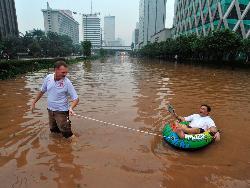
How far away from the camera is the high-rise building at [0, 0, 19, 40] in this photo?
282ft

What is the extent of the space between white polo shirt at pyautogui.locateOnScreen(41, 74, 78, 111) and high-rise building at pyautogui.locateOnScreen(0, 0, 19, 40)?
8270 cm

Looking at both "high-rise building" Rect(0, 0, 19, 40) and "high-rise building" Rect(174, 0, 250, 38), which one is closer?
"high-rise building" Rect(174, 0, 250, 38)

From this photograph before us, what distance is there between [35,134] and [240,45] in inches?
1377

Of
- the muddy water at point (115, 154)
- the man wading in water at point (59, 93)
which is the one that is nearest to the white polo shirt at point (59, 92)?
the man wading in water at point (59, 93)

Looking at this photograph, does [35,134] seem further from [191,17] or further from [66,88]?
[191,17]

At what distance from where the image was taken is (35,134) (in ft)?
27.0

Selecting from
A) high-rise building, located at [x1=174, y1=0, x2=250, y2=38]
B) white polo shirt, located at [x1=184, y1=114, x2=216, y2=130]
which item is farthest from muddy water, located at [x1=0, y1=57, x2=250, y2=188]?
high-rise building, located at [x1=174, y1=0, x2=250, y2=38]

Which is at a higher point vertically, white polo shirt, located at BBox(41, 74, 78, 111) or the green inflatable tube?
white polo shirt, located at BBox(41, 74, 78, 111)

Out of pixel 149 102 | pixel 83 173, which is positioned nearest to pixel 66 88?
pixel 83 173

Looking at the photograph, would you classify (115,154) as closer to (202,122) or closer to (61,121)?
(61,121)

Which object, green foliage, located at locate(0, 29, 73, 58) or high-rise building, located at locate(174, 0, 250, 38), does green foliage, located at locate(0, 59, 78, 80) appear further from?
high-rise building, located at locate(174, 0, 250, 38)

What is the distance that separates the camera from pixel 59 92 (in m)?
6.81

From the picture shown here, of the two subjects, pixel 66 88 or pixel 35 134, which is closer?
pixel 66 88

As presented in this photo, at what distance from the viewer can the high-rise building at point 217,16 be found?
57.8m
